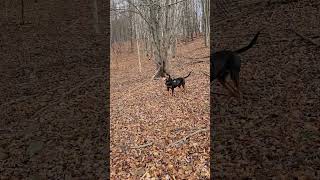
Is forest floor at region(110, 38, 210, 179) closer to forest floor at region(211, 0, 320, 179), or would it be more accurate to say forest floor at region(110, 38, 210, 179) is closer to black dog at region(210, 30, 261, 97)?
forest floor at region(211, 0, 320, 179)

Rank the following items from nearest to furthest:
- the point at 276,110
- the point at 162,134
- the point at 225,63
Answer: the point at 162,134, the point at 276,110, the point at 225,63

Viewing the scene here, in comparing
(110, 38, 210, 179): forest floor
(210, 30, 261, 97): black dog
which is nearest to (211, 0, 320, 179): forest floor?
(110, 38, 210, 179): forest floor

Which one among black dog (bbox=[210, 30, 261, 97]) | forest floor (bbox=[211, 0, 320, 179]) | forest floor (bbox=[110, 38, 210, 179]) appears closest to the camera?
forest floor (bbox=[211, 0, 320, 179])

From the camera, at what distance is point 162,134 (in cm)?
865

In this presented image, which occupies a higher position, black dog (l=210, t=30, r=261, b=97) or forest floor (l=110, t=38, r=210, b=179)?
black dog (l=210, t=30, r=261, b=97)

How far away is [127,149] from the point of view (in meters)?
8.08

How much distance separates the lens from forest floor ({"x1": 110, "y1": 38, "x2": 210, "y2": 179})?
6.82 metres

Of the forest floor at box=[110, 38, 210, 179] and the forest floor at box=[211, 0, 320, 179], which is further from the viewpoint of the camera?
the forest floor at box=[110, 38, 210, 179]

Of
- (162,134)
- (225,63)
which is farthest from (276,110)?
(162,134)

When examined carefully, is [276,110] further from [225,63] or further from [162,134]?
[162,134]

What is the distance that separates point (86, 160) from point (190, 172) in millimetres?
2656

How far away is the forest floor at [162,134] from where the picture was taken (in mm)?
6816

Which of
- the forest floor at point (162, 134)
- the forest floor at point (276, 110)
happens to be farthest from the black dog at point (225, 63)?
the forest floor at point (162, 134)

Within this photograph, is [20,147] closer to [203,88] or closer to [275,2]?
[203,88]
